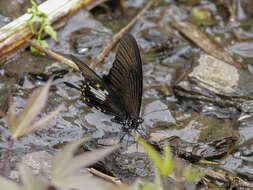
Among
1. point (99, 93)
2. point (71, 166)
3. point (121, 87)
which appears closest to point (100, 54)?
point (99, 93)

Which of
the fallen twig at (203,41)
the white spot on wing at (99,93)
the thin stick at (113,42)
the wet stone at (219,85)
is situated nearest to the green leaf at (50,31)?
the thin stick at (113,42)

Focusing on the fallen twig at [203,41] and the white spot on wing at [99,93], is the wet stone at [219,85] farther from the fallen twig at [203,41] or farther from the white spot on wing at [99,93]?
the white spot on wing at [99,93]

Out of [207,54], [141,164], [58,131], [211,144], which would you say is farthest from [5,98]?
[207,54]

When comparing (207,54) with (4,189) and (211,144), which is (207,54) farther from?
(4,189)

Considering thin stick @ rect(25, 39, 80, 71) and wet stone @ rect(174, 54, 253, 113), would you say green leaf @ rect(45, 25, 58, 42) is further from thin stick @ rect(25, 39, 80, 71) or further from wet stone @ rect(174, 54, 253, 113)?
wet stone @ rect(174, 54, 253, 113)

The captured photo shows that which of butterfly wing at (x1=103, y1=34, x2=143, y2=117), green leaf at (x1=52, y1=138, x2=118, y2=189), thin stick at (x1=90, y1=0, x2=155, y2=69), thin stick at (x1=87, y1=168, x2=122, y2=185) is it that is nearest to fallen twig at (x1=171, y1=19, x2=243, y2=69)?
thin stick at (x1=90, y1=0, x2=155, y2=69)

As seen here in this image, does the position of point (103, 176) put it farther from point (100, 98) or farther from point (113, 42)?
point (113, 42)
